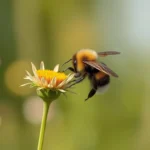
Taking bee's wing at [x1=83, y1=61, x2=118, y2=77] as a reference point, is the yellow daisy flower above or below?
below

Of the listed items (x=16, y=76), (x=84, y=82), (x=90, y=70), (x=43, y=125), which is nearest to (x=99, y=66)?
(x=90, y=70)

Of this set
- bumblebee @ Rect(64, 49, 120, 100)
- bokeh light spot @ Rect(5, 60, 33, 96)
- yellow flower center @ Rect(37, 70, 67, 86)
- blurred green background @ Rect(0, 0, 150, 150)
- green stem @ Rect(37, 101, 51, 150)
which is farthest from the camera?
bokeh light spot @ Rect(5, 60, 33, 96)

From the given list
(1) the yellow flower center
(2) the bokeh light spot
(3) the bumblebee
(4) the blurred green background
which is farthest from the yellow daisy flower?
(2) the bokeh light spot

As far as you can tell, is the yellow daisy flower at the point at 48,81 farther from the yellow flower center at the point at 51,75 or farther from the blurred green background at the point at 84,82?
the blurred green background at the point at 84,82

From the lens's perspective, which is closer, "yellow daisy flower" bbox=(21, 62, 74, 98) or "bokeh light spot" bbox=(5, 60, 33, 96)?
"yellow daisy flower" bbox=(21, 62, 74, 98)

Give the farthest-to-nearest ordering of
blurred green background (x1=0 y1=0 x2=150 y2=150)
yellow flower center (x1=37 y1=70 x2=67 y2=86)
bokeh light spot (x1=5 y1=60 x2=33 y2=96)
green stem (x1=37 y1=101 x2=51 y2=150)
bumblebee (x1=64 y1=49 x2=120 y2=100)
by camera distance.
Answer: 1. bokeh light spot (x1=5 y1=60 x2=33 y2=96)
2. blurred green background (x1=0 y1=0 x2=150 y2=150)
3. bumblebee (x1=64 y1=49 x2=120 y2=100)
4. yellow flower center (x1=37 y1=70 x2=67 y2=86)
5. green stem (x1=37 y1=101 x2=51 y2=150)

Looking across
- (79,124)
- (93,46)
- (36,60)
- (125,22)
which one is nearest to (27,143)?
(79,124)

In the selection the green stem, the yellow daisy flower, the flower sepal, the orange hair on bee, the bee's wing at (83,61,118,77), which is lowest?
the green stem

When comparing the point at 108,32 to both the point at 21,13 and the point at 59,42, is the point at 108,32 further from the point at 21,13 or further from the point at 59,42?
the point at 21,13

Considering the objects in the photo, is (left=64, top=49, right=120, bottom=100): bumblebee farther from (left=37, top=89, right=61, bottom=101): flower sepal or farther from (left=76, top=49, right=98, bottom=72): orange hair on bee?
(left=37, top=89, right=61, bottom=101): flower sepal

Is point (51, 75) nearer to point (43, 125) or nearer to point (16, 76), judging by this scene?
point (43, 125)
